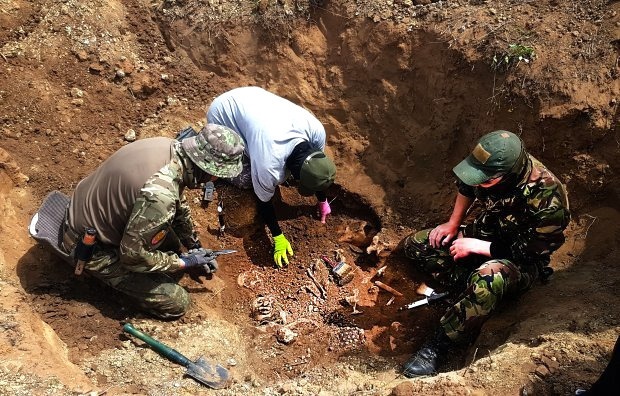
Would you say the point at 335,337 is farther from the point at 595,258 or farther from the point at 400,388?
the point at 595,258

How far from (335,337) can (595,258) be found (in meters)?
2.58

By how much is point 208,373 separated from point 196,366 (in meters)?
0.12

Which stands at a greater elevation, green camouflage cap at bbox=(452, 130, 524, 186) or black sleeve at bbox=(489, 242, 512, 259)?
green camouflage cap at bbox=(452, 130, 524, 186)

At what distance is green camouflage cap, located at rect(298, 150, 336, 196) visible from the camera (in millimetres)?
4477

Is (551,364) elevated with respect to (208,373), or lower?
elevated

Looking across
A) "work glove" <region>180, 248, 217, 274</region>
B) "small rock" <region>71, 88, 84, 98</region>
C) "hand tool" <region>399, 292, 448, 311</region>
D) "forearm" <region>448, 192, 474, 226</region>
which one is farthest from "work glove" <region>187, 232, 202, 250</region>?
"forearm" <region>448, 192, 474, 226</region>

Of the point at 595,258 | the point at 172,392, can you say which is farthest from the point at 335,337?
the point at 595,258

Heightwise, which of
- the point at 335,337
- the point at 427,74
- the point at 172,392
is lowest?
the point at 335,337

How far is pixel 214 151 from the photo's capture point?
375 cm

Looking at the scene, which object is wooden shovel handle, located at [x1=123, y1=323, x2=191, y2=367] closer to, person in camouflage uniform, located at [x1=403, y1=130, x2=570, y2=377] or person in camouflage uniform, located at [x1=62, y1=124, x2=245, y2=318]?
person in camouflage uniform, located at [x1=62, y1=124, x2=245, y2=318]

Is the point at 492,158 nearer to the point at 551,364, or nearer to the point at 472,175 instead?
the point at 472,175

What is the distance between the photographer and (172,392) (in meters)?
3.71

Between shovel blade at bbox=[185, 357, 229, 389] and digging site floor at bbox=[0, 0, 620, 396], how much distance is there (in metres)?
0.13

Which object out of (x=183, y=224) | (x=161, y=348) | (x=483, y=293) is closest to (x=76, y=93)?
(x=183, y=224)
